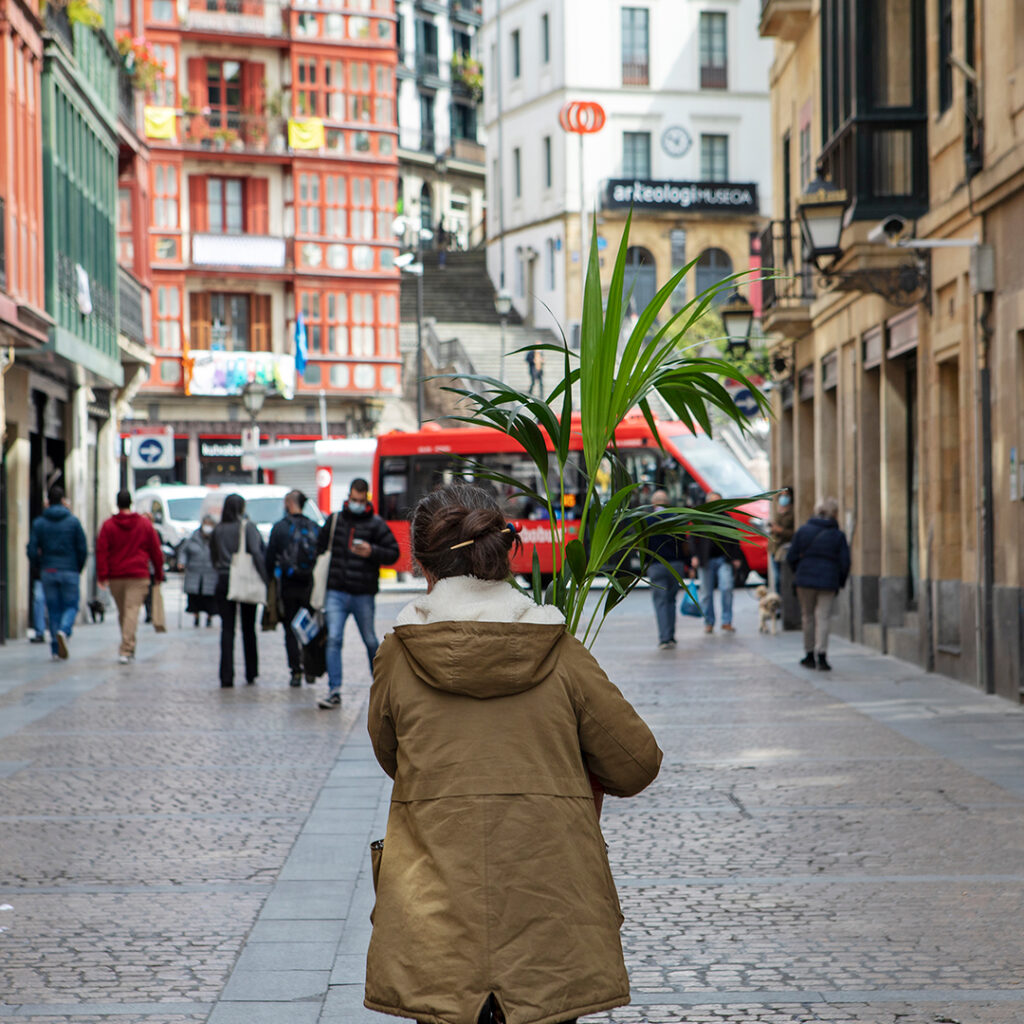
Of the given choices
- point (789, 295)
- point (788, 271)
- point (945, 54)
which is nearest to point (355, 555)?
point (945, 54)

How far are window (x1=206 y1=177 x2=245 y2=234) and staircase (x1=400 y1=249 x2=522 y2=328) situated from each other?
818 centimetres

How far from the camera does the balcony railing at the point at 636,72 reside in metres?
69.4

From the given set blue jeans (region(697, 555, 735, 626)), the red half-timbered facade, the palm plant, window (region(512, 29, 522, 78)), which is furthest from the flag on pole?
the palm plant

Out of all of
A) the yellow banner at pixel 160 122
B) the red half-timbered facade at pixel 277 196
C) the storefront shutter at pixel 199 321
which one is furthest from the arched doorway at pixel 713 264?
the yellow banner at pixel 160 122

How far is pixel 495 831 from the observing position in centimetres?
348

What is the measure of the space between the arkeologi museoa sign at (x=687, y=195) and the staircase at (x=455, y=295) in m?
5.78

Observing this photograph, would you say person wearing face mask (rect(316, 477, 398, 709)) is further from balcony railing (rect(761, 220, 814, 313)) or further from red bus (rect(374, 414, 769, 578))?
red bus (rect(374, 414, 769, 578))

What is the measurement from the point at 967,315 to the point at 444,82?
227ft

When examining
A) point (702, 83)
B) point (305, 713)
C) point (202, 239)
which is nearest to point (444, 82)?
point (702, 83)

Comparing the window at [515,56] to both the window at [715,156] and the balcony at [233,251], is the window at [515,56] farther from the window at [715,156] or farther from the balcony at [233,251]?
the balcony at [233,251]

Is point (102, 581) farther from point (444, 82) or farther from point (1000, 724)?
point (444, 82)

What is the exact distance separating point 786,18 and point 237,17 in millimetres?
36535

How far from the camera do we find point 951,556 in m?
17.9

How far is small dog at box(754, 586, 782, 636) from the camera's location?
75.0ft
